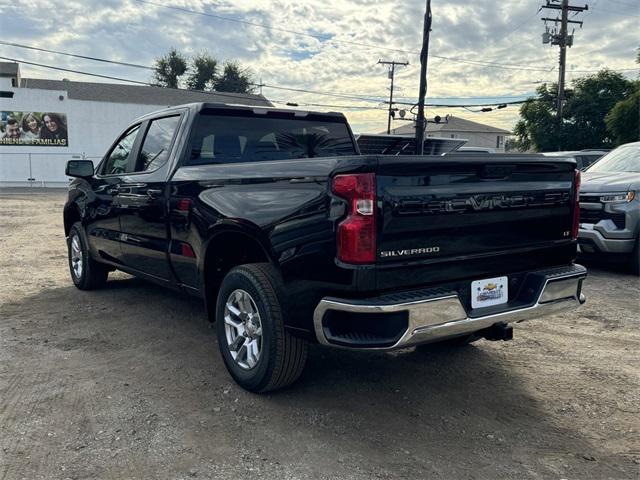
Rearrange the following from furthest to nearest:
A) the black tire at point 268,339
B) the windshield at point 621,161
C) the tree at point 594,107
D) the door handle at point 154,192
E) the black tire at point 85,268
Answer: the tree at point 594,107
the windshield at point 621,161
the black tire at point 85,268
the door handle at point 154,192
the black tire at point 268,339

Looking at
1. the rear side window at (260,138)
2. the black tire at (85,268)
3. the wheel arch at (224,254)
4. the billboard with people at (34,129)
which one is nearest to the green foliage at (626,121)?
the rear side window at (260,138)

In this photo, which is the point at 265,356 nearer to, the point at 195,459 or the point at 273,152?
Result: the point at 195,459

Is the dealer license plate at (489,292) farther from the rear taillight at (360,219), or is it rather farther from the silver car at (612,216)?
the silver car at (612,216)

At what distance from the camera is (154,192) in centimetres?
471

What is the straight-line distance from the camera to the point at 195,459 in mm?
2986

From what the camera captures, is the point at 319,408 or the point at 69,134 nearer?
the point at 319,408

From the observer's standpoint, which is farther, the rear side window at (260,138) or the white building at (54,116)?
the white building at (54,116)

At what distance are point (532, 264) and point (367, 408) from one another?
1.39 meters

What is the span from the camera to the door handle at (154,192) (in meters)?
4.64

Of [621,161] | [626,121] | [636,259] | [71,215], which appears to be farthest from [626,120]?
[71,215]

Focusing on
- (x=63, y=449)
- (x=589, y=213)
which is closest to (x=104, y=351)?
(x=63, y=449)

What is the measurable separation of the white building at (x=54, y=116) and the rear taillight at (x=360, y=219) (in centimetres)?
3421

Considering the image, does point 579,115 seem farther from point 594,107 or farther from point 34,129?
point 34,129

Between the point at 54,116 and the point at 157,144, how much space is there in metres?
35.5
